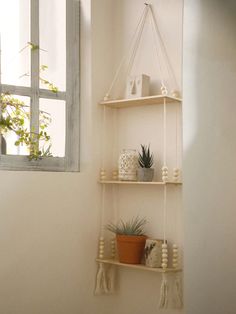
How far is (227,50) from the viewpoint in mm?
1152

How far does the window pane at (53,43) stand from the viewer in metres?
2.34

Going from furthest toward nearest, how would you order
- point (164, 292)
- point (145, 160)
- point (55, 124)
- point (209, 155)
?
point (55, 124) < point (145, 160) < point (164, 292) < point (209, 155)

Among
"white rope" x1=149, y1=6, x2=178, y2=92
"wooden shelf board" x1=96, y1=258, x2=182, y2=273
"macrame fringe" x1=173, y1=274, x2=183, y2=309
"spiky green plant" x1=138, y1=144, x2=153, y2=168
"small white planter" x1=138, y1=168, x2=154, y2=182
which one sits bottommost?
"macrame fringe" x1=173, y1=274, x2=183, y2=309

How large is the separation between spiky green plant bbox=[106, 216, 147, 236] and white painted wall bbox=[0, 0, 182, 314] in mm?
40

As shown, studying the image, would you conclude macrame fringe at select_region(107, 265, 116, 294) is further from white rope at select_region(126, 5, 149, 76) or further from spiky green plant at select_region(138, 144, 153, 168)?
white rope at select_region(126, 5, 149, 76)

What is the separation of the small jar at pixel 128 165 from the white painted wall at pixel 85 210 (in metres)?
0.11

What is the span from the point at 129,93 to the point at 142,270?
80cm

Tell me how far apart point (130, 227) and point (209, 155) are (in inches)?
46.8

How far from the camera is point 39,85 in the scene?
2303mm

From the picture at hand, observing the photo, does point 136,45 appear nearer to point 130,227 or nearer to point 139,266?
point 130,227

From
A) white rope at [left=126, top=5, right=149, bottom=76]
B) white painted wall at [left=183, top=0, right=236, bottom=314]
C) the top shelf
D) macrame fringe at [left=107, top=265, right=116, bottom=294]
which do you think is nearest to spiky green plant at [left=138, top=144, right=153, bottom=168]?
the top shelf

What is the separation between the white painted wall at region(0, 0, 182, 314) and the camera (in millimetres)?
2123

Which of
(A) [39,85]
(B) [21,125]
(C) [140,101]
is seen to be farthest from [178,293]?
(A) [39,85]

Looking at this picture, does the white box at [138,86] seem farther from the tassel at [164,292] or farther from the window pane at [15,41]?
the tassel at [164,292]
